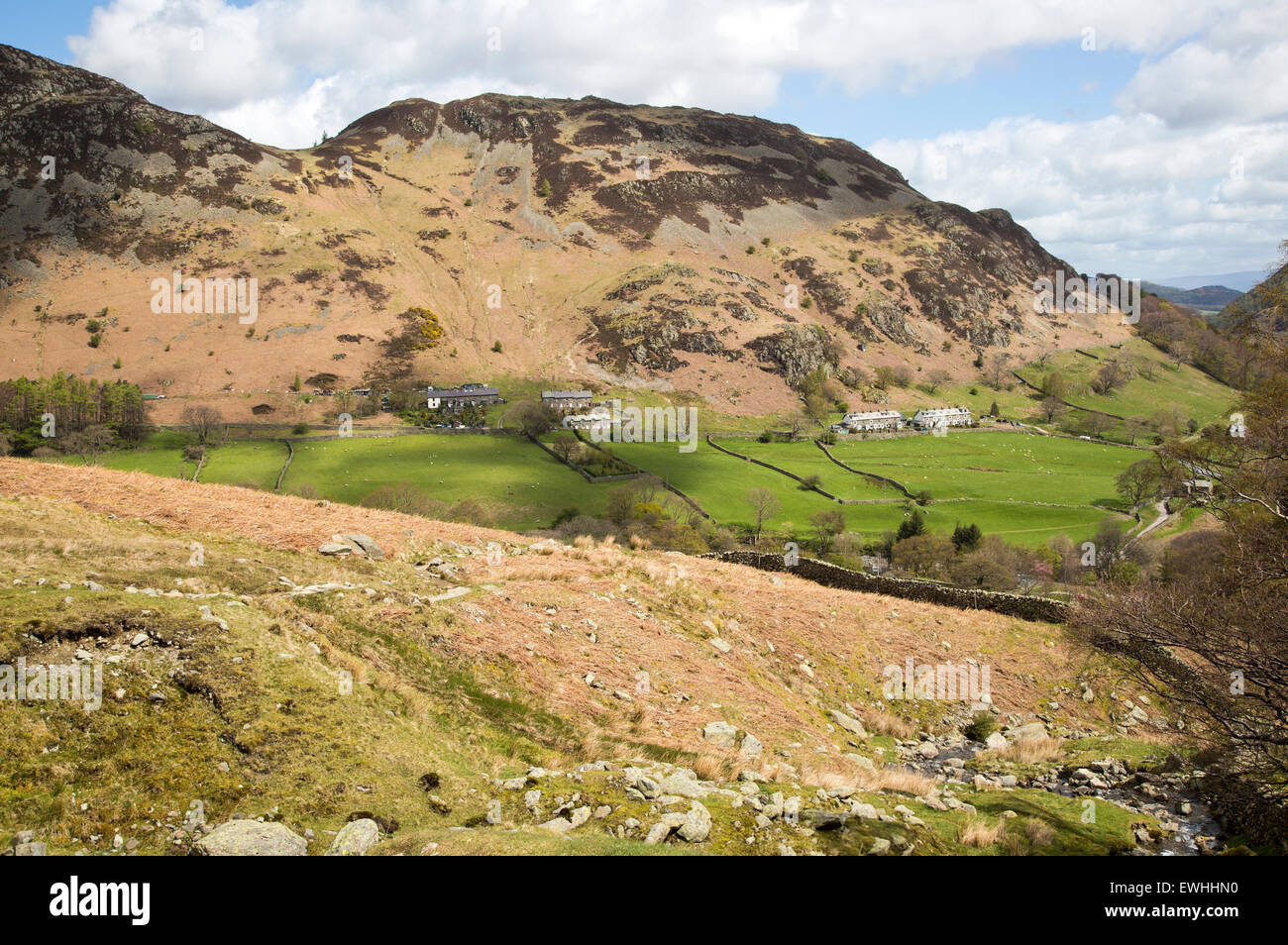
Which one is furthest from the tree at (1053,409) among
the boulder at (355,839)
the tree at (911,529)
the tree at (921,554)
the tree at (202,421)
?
the boulder at (355,839)

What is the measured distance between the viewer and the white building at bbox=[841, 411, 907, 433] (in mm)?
145625

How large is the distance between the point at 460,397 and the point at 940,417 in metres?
100

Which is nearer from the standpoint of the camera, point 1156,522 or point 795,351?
point 1156,522

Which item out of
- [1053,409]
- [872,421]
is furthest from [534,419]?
[1053,409]

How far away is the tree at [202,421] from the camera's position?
108375 millimetres

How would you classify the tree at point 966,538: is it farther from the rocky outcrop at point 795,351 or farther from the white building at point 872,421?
the rocky outcrop at point 795,351

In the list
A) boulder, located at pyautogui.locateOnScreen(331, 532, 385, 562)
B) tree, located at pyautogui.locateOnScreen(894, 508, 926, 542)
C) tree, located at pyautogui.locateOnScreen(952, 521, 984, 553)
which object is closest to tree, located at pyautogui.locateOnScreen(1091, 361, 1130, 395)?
tree, located at pyautogui.locateOnScreen(952, 521, 984, 553)

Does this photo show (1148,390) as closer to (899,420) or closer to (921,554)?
(899,420)

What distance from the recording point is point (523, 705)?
47.9 ft

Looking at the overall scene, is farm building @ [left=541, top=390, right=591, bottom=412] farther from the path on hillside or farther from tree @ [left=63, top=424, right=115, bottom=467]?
the path on hillside

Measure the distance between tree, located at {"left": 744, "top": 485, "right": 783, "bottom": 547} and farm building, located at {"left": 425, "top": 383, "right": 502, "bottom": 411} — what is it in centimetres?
6449

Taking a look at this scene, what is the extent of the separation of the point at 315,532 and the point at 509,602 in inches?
254

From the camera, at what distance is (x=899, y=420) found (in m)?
149

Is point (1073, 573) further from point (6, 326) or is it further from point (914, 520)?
point (6, 326)
